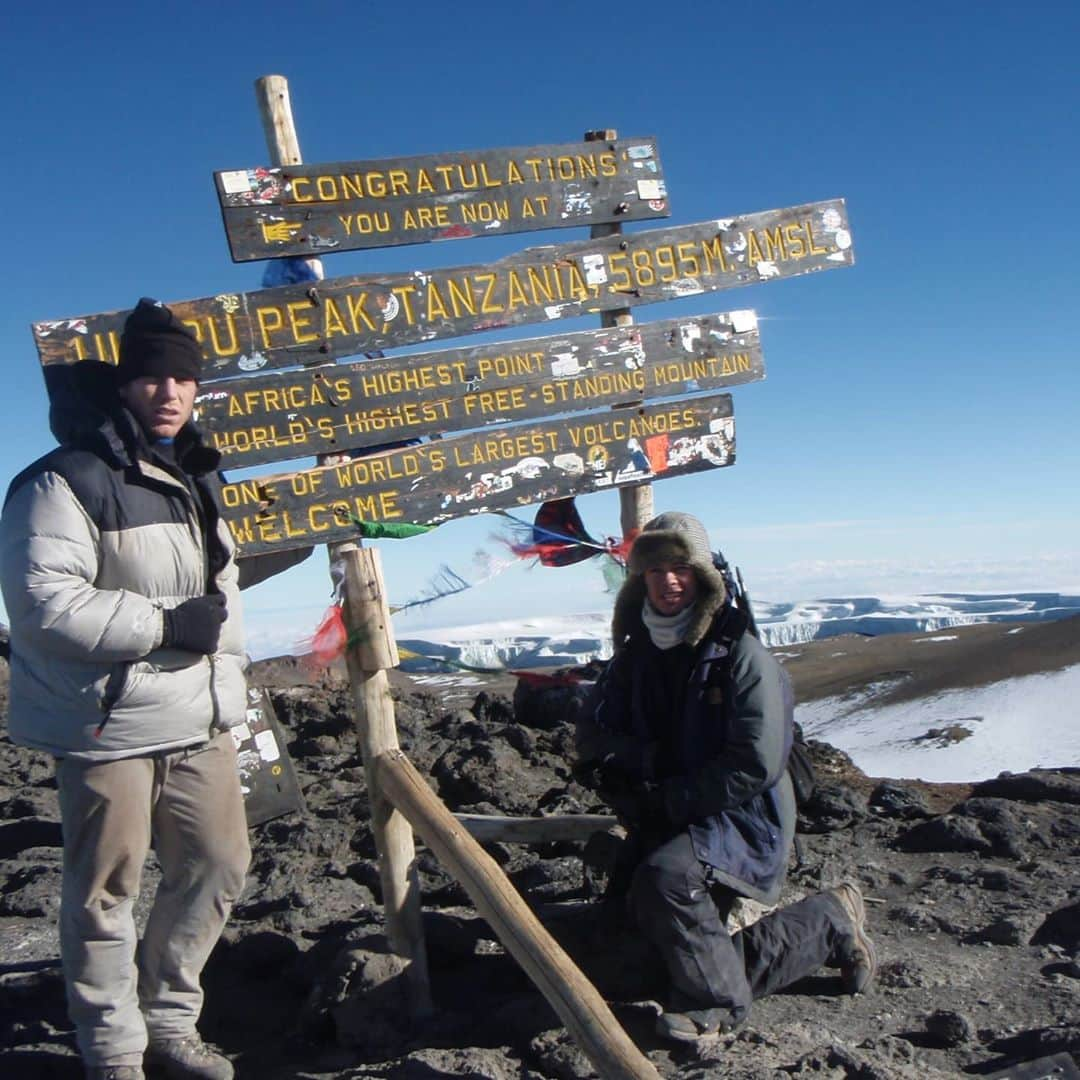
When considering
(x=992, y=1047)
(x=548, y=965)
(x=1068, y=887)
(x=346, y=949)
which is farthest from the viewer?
(x=1068, y=887)

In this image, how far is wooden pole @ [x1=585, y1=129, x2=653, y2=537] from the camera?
16.9ft

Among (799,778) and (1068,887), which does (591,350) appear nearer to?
(799,778)

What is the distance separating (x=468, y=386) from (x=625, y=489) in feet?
2.87

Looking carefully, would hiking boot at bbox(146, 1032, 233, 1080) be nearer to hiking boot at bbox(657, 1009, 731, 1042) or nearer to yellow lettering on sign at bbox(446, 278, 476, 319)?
hiking boot at bbox(657, 1009, 731, 1042)

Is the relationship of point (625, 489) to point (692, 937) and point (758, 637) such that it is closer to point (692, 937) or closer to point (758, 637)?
point (758, 637)

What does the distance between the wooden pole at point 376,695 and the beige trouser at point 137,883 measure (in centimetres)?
69

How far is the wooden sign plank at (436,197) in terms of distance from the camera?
4.50 meters

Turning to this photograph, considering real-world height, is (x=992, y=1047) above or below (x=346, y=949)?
below

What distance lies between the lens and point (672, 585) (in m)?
4.23

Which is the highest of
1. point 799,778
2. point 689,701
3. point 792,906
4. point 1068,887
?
point 689,701

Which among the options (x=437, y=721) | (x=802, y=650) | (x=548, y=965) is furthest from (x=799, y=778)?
(x=802, y=650)

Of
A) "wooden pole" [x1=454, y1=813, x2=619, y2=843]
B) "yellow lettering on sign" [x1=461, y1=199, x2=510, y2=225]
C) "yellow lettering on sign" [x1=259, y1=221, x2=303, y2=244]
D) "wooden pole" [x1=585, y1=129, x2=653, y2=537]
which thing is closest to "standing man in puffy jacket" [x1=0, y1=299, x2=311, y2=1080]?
"yellow lettering on sign" [x1=259, y1=221, x2=303, y2=244]

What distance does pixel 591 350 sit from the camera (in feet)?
16.4

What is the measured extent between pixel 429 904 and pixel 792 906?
5.65ft
